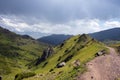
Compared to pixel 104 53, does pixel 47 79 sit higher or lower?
lower

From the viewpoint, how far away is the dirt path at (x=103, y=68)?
2978 inches

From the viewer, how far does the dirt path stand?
75644 millimetres

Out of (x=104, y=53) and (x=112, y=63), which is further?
(x=104, y=53)

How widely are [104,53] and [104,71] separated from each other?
19075 mm

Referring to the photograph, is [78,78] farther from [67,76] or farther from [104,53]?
[104,53]

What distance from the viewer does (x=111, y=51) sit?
100312mm

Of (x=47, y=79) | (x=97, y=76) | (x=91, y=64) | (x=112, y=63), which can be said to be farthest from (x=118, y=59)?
(x=47, y=79)

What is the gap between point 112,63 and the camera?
87250 millimetres

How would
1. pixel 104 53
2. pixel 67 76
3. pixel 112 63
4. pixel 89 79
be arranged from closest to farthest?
pixel 89 79
pixel 67 76
pixel 112 63
pixel 104 53

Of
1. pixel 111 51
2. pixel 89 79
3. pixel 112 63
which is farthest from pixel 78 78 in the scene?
pixel 111 51

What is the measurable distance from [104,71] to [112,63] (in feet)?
25.8

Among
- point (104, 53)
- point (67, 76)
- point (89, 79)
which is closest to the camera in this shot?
point (89, 79)

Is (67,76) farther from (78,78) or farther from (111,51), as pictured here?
(111,51)

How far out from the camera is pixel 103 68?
83125mm
